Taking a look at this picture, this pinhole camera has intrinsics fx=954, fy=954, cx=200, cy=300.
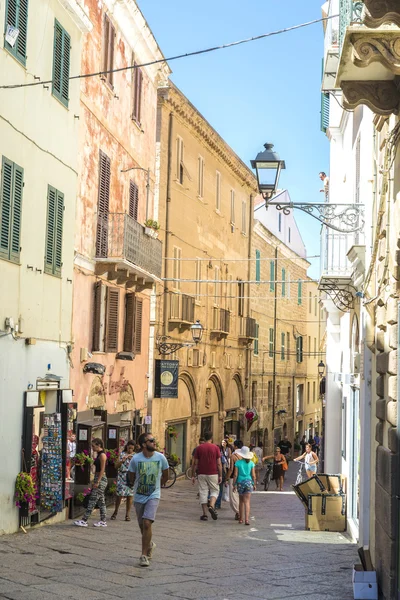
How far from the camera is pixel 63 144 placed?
17.5 m

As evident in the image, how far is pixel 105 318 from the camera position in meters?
21.1

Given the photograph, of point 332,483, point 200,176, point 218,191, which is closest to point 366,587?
point 332,483

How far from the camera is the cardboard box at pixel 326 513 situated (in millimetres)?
16281

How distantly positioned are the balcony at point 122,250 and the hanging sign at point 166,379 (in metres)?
4.32

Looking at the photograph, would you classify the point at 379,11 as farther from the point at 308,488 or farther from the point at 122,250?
the point at 122,250

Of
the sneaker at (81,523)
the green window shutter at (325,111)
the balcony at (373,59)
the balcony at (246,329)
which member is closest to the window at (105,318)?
the sneaker at (81,523)

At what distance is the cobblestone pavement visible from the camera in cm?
991

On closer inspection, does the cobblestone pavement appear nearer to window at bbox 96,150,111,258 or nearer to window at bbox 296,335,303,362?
window at bbox 96,150,111,258

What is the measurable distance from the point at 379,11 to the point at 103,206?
13.8 metres

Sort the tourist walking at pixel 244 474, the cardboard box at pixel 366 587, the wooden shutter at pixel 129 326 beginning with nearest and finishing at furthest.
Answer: the cardboard box at pixel 366 587, the tourist walking at pixel 244 474, the wooden shutter at pixel 129 326

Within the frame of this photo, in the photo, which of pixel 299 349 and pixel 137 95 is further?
pixel 299 349

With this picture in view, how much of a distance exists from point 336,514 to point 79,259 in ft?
23.2

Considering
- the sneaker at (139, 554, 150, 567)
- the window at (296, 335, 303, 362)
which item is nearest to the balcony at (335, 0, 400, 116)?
the sneaker at (139, 554, 150, 567)

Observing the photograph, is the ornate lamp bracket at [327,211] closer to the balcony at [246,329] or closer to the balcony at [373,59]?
the balcony at [373,59]
